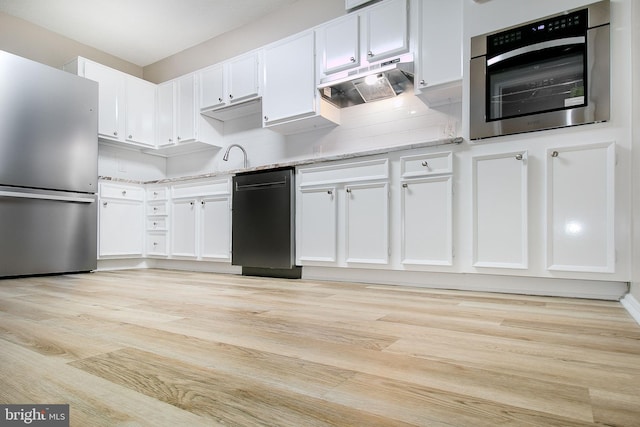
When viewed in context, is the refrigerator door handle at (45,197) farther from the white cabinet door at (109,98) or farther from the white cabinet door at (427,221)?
the white cabinet door at (427,221)

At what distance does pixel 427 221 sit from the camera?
7.43ft

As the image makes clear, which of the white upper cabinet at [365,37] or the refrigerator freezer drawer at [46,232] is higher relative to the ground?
the white upper cabinet at [365,37]

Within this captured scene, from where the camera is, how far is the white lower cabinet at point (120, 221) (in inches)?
139

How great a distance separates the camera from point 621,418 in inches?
25.0

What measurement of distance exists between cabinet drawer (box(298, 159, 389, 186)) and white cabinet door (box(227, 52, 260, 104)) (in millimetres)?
1160

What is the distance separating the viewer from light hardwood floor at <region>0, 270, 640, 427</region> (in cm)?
66

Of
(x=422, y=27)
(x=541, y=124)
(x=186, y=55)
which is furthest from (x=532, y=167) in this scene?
(x=186, y=55)

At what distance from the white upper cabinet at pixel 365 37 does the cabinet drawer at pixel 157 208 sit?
2.12 metres

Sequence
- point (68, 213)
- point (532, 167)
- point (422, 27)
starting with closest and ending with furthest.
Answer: point (532, 167) → point (422, 27) → point (68, 213)

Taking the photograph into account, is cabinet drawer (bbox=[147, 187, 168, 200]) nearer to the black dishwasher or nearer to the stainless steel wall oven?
the black dishwasher

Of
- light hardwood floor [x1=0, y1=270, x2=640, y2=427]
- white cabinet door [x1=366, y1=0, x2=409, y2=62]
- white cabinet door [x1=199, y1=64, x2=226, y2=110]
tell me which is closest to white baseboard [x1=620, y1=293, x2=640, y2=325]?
light hardwood floor [x1=0, y1=270, x2=640, y2=427]

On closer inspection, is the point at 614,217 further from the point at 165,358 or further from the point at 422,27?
the point at 165,358

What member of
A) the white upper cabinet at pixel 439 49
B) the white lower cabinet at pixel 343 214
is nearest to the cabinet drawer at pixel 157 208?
the white lower cabinet at pixel 343 214

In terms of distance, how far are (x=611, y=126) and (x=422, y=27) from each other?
4.40 feet
